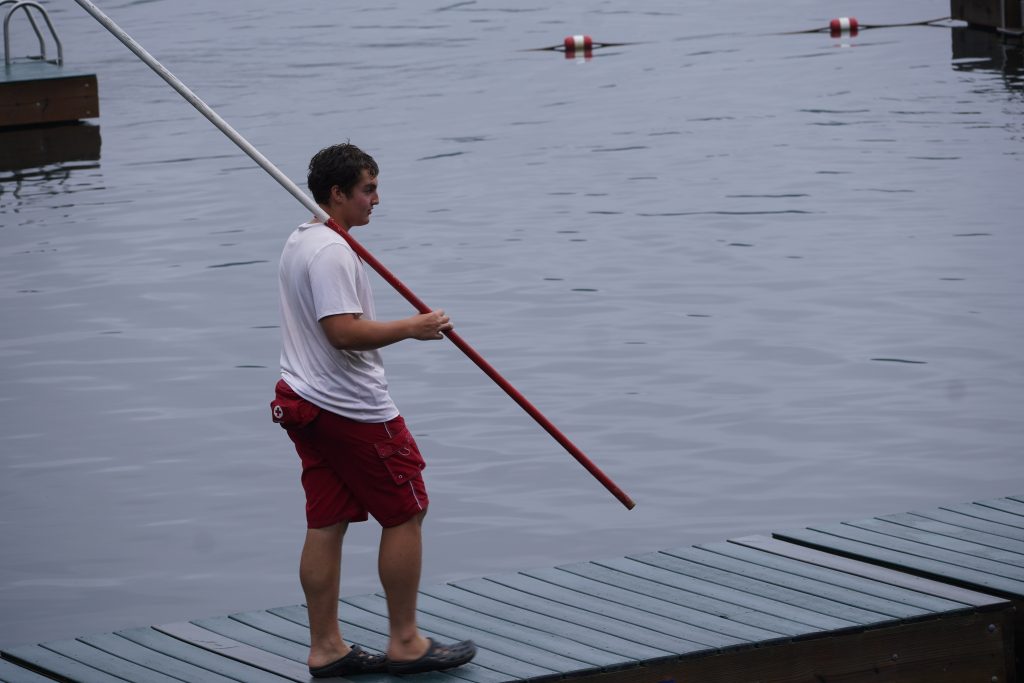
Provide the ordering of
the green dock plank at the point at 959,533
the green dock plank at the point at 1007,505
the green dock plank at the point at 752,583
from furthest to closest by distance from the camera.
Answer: the green dock plank at the point at 1007,505
the green dock plank at the point at 959,533
the green dock plank at the point at 752,583

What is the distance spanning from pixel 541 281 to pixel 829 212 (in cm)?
333

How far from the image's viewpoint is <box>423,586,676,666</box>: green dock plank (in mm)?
5824

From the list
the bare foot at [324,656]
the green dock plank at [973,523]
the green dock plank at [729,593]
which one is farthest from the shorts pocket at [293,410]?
the green dock plank at [973,523]

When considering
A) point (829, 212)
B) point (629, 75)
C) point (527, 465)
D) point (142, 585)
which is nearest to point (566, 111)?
point (629, 75)

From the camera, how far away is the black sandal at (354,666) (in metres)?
5.73

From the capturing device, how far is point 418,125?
2320 cm

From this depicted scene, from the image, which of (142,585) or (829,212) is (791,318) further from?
(142,585)

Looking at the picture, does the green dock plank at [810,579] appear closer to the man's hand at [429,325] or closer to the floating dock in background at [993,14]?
the man's hand at [429,325]

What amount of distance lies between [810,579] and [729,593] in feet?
1.11

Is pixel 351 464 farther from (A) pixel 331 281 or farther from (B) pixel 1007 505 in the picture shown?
(B) pixel 1007 505

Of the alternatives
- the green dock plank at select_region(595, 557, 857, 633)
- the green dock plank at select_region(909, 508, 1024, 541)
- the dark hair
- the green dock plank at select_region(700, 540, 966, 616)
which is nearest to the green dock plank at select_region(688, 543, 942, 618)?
the green dock plank at select_region(700, 540, 966, 616)

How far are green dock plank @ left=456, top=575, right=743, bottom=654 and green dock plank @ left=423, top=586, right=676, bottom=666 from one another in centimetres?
2

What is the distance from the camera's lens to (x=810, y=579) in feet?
21.7

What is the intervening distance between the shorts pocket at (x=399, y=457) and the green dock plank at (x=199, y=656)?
2.50 feet
